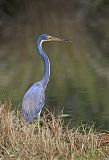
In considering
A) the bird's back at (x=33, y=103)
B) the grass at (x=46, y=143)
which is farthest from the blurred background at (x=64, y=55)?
the grass at (x=46, y=143)

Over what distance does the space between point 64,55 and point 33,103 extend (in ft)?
29.4

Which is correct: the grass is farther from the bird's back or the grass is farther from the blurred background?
the blurred background

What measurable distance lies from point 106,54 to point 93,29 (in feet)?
22.1

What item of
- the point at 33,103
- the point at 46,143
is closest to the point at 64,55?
the point at 33,103

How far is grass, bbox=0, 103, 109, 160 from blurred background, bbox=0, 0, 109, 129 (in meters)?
2.00

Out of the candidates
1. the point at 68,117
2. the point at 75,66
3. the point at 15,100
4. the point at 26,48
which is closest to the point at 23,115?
the point at 68,117

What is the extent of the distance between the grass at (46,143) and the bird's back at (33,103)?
44cm

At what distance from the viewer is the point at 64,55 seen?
15812mm

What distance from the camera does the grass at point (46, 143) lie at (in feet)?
18.0

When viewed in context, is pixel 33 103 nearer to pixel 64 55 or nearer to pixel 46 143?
pixel 46 143

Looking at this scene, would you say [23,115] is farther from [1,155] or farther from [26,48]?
[26,48]

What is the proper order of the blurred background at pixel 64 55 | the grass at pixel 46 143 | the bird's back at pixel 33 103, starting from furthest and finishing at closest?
the blurred background at pixel 64 55, the bird's back at pixel 33 103, the grass at pixel 46 143

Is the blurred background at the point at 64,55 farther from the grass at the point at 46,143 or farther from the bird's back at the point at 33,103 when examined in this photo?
the grass at the point at 46,143

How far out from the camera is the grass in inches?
216
